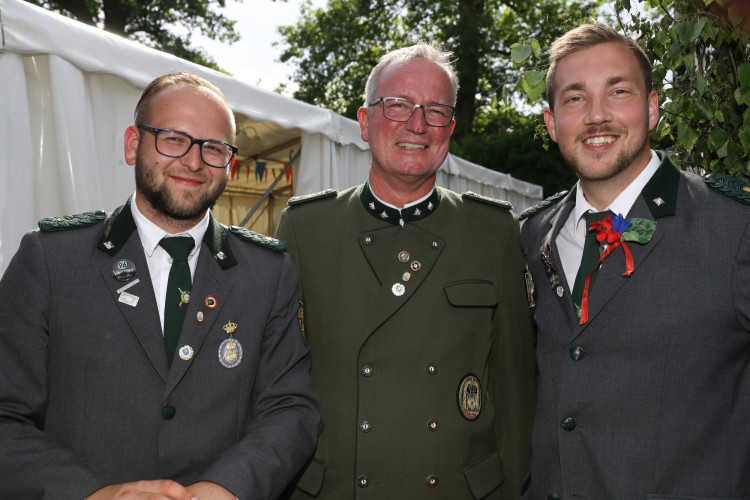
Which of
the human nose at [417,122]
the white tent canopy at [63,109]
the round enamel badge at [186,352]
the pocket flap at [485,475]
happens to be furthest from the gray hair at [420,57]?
the white tent canopy at [63,109]

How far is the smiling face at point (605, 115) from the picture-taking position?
1.97 meters

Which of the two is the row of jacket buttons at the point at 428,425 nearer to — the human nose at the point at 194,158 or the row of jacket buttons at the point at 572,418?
the row of jacket buttons at the point at 572,418

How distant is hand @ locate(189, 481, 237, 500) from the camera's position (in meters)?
1.67

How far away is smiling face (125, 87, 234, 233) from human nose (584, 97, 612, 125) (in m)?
1.14

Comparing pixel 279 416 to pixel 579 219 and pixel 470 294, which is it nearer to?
pixel 470 294

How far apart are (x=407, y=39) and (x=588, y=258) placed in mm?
20314

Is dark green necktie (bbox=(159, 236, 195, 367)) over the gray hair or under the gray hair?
under

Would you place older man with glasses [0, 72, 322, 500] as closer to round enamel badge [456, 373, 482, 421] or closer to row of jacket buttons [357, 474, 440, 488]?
row of jacket buttons [357, 474, 440, 488]

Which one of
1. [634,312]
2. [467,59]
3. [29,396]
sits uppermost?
[467,59]

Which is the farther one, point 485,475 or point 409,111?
point 409,111

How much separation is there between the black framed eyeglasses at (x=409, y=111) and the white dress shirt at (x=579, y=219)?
569 mm

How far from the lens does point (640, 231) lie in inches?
73.1

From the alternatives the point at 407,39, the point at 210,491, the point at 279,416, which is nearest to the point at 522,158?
the point at 407,39

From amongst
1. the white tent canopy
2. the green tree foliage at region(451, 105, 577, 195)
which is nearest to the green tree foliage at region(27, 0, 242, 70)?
the green tree foliage at region(451, 105, 577, 195)
